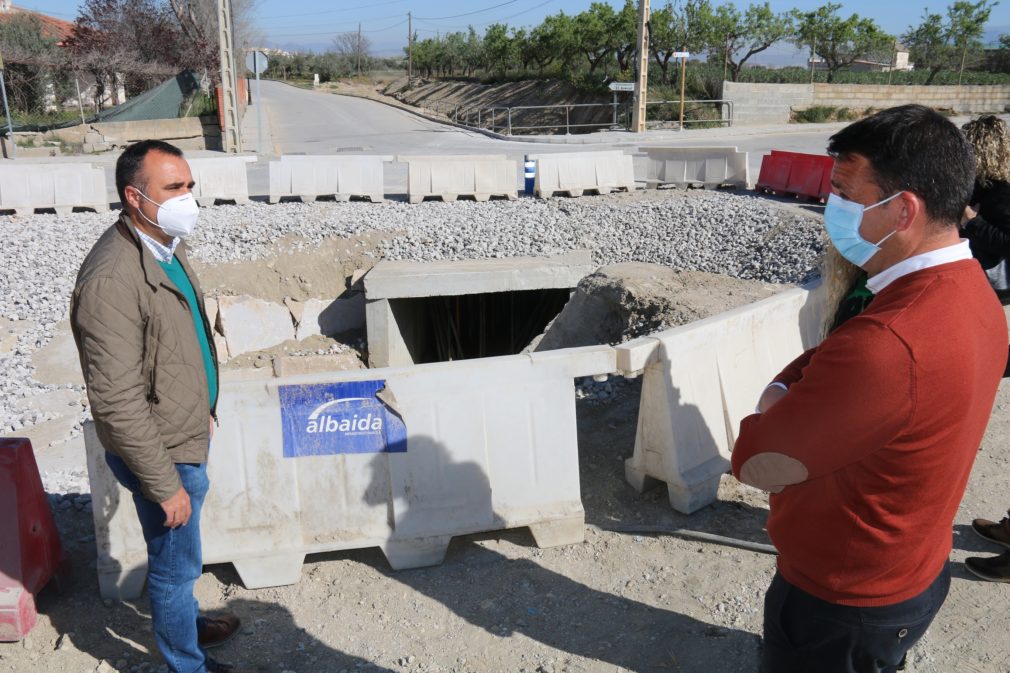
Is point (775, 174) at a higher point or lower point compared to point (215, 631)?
higher

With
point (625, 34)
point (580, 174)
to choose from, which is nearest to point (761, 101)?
point (625, 34)

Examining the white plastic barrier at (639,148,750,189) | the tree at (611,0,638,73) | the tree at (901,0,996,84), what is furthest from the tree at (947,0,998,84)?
the white plastic barrier at (639,148,750,189)

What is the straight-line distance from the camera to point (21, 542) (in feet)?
12.6

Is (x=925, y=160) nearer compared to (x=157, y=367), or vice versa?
(x=925, y=160)

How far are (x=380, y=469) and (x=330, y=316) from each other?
29.5 ft

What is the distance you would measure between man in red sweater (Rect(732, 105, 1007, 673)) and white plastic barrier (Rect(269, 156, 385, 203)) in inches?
591

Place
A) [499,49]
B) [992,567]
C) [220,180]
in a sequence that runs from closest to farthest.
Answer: [992,567] < [220,180] < [499,49]

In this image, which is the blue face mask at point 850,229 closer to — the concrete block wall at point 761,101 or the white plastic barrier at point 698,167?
the white plastic barrier at point 698,167

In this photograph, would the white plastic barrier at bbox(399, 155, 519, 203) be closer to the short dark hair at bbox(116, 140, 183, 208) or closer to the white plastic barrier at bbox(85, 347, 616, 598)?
the white plastic barrier at bbox(85, 347, 616, 598)

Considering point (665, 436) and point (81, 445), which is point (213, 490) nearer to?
point (665, 436)

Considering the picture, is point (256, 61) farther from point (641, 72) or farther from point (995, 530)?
point (995, 530)

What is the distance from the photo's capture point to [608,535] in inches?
178

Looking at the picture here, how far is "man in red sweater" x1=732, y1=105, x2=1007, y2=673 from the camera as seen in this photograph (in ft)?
5.89

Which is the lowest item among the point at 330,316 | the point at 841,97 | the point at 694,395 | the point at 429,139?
the point at 330,316
